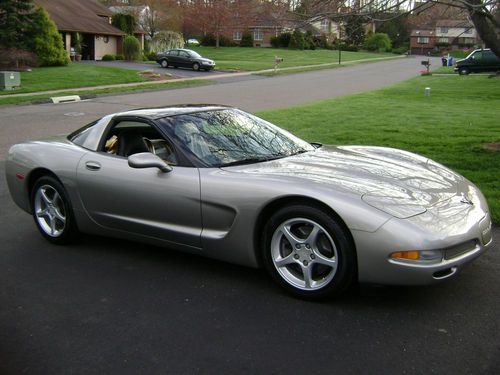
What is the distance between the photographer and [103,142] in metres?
4.93

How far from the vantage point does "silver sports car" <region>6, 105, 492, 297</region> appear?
342 centimetres

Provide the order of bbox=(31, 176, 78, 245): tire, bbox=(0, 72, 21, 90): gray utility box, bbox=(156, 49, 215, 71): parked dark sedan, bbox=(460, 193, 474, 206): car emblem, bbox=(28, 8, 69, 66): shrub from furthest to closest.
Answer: bbox=(156, 49, 215, 71): parked dark sedan
bbox=(28, 8, 69, 66): shrub
bbox=(0, 72, 21, 90): gray utility box
bbox=(31, 176, 78, 245): tire
bbox=(460, 193, 474, 206): car emblem

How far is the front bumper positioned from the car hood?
0.11m

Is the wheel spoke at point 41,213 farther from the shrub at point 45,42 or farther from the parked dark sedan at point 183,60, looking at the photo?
the parked dark sedan at point 183,60

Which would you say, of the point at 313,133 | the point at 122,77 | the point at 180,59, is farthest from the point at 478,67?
the point at 313,133

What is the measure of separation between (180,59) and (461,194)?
37071 millimetres

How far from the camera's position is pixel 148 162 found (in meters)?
4.17

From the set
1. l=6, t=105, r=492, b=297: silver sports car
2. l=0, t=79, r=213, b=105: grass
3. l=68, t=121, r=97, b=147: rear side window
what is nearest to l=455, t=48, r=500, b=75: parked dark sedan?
l=0, t=79, r=213, b=105: grass

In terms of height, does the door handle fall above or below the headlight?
above

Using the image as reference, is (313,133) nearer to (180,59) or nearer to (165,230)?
(165,230)

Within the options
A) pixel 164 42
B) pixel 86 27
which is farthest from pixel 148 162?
pixel 164 42

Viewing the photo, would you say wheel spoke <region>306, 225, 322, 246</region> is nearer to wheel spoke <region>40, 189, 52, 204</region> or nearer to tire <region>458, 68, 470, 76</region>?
wheel spoke <region>40, 189, 52, 204</region>

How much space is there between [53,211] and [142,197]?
4.03 feet

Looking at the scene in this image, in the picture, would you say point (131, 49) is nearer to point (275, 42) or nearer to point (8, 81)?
point (8, 81)
